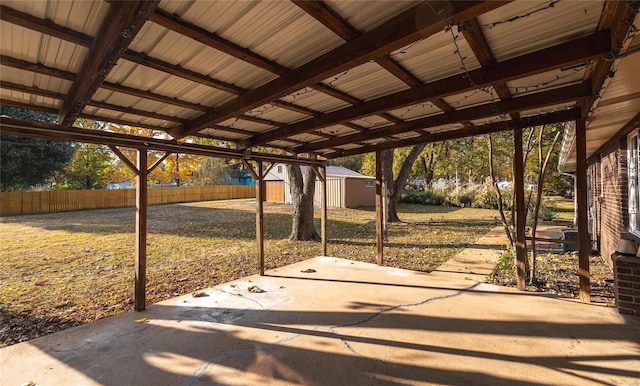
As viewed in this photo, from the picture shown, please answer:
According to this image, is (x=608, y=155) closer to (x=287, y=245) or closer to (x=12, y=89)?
(x=287, y=245)

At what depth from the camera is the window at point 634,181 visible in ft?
14.1

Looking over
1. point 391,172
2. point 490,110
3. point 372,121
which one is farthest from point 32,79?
point 391,172

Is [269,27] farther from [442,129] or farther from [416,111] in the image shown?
[442,129]

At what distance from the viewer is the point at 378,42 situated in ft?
6.67

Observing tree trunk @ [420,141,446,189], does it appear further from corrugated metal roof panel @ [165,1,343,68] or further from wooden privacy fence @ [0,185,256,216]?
corrugated metal roof panel @ [165,1,343,68]

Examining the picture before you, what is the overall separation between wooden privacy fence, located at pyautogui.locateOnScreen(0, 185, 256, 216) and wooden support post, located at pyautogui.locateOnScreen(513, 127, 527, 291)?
2194cm

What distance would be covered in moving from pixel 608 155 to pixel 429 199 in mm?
15450

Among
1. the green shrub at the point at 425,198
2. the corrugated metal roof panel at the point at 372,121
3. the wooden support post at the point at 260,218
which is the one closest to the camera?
the corrugated metal roof panel at the point at 372,121

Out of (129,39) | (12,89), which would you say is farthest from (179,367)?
(12,89)

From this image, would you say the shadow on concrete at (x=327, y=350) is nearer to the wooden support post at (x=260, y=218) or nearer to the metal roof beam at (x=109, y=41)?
the wooden support post at (x=260, y=218)

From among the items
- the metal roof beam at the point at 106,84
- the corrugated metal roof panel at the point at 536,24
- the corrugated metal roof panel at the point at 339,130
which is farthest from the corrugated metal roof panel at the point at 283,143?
the corrugated metal roof panel at the point at 536,24

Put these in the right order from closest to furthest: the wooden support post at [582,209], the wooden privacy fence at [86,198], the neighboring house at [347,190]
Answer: the wooden support post at [582,209] → the wooden privacy fence at [86,198] → the neighboring house at [347,190]

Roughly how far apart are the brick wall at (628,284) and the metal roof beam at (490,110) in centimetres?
214

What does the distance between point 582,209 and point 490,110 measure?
1.89 m
